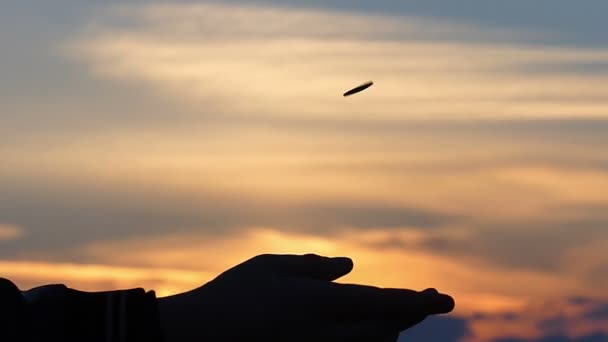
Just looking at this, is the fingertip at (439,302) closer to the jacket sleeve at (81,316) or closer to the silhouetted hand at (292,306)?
the silhouetted hand at (292,306)

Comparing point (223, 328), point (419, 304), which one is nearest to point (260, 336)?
point (223, 328)

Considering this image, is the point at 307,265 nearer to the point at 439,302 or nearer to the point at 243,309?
the point at 243,309

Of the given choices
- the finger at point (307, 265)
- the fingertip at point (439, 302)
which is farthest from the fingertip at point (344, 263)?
the fingertip at point (439, 302)

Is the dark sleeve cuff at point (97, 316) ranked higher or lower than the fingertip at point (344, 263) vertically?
lower

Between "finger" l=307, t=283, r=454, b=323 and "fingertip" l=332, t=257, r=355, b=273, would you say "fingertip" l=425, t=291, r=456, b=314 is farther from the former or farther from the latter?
"fingertip" l=332, t=257, r=355, b=273

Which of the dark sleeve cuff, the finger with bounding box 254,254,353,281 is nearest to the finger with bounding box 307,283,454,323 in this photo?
the finger with bounding box 254,254,353,281

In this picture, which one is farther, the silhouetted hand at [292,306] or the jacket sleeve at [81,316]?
the jacket sleeve at [81,316]

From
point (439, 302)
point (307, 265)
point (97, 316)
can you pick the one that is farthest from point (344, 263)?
point (97, 316)

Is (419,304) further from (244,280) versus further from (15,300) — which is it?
(15,300)
